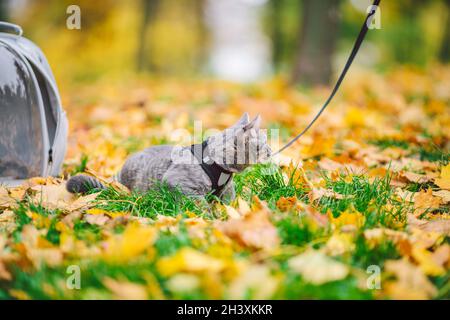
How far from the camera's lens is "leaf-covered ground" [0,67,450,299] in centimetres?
149

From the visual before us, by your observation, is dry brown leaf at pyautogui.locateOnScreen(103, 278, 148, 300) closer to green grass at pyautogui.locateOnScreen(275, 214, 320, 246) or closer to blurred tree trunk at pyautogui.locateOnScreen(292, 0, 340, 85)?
green grass at pyautogui.locateOnScreen(275, 214, 320, 246)

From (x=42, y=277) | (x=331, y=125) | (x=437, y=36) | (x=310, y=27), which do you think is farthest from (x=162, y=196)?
(x=437, y=36)

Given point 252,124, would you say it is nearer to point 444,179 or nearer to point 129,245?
point 129,245

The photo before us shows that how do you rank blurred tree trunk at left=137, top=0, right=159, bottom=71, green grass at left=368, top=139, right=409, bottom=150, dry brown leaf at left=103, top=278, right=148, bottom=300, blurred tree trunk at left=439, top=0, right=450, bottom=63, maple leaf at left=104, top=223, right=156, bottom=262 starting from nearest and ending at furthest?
dry brown leaf at left=103, top=278, right=148, bottom=300 → maple leaf at left=104, top=223, right=156, bottom=262 → green grass at left=368, top=139, right=409, bottom=150 → blurred tree trunk at left=439, top=0, right=450, bottom=63 → blurred tree trunk at left=137, top=0, right=159, bottom=71

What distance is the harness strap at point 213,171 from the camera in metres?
2.29

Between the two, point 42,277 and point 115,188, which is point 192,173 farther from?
point 42,277

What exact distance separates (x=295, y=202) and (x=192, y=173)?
578mm

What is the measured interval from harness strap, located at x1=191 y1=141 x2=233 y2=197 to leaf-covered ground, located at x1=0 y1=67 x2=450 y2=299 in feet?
0.43

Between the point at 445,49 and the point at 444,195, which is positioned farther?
the point at 445,49

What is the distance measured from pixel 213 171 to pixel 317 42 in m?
4.88

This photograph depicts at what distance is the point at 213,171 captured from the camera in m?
2.29

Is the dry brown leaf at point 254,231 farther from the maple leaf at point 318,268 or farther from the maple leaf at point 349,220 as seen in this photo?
the maple leaf at point 349,220

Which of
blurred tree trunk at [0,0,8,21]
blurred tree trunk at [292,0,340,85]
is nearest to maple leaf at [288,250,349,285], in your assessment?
blurred tree trunk at [292,0,340,85]

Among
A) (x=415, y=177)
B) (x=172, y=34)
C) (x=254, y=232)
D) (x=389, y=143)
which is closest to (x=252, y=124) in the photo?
(x=254, y=232)
